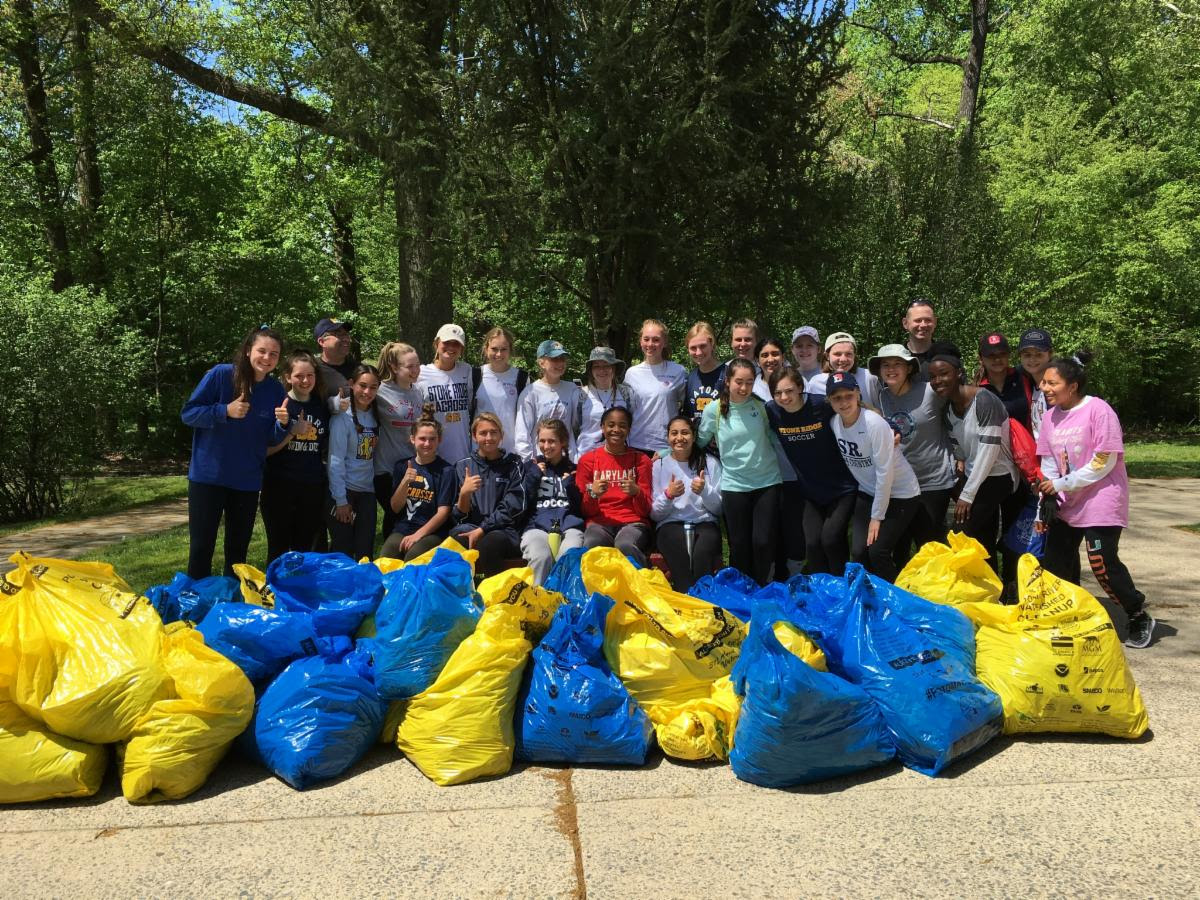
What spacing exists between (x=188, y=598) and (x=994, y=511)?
184 inches

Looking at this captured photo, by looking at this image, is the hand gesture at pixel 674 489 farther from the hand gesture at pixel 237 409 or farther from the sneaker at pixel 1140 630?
the sneaker at pixel 1140 630

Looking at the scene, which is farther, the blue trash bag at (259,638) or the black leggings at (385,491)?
the black leggings at (385,491)

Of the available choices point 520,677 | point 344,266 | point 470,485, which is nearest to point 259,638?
point 520,677

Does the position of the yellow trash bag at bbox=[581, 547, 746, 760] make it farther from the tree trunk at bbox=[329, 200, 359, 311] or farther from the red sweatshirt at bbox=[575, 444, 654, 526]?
the tree trunk at bbox=[329, 200, 359, 311]

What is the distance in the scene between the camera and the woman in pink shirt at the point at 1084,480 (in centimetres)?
455

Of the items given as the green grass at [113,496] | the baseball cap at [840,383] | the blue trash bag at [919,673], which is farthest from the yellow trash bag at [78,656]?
the green grass at [113,496]

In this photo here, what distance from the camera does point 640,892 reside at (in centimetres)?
263

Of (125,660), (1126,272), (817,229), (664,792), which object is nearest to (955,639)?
(664,792)

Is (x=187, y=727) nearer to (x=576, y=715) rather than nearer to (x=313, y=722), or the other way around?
(x=313, y=722)

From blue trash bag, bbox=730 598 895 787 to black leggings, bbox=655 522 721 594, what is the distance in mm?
1909

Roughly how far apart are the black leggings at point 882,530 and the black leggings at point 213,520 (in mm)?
3635

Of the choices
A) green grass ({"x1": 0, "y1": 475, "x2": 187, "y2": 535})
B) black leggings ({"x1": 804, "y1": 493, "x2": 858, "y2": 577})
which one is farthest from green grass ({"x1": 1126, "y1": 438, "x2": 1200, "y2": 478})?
green grass ({"x1": 0, "y1": 475, "x2": 187, "y2": 535})

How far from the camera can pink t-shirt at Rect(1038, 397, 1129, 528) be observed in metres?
4.54

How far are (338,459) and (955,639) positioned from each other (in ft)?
12.6
